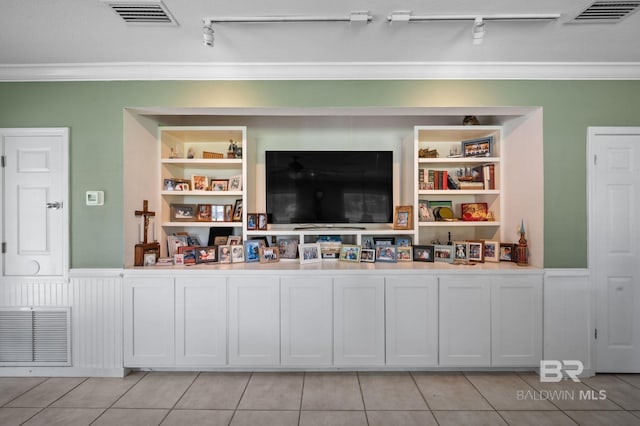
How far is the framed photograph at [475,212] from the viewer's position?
3447 mm

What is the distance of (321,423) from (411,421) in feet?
1.99

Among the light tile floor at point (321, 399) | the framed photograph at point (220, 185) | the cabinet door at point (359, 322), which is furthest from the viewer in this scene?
the framed photograph at point (220, 185)

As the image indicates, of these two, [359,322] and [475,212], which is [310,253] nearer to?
[359,322]

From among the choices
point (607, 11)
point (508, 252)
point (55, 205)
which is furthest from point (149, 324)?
point (607, 11)

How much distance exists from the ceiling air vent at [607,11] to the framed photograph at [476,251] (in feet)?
6.12

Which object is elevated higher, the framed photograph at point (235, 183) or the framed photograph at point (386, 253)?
the framed photograph at point (235, 183)

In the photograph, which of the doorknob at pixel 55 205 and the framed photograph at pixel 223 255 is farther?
the framed photograph at pixel 223 255

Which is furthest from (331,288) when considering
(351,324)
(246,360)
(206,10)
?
(206,10)

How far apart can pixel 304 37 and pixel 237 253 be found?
1.93 m

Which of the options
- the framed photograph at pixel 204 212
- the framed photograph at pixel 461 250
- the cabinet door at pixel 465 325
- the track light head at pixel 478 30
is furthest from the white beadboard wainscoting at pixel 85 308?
the track light head at pixel 478 30

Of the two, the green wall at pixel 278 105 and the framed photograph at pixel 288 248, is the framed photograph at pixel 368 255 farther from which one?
the green wall at pixel 278 105

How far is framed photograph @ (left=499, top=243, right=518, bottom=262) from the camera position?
125 inches

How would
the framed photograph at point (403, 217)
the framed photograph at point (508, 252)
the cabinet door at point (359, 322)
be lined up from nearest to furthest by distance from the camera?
the cabinet door at point (359, 322), the framed photograph at point (508, 252), the framed photograph at point (403, 217)

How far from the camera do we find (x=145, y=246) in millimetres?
3127
